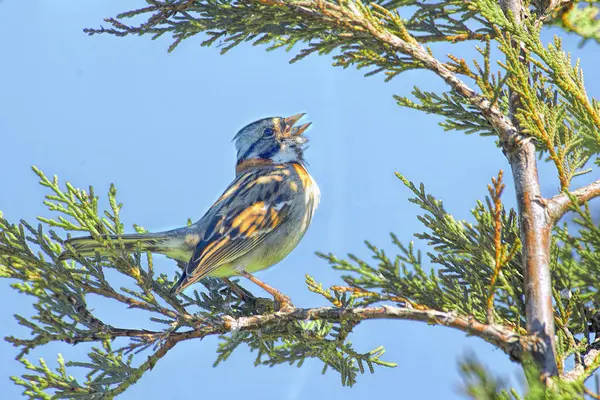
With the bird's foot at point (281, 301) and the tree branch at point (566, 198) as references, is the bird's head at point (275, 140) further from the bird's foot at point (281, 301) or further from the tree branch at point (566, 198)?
the tree branch at point (566, 198)

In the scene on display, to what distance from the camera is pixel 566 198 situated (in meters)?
3.06

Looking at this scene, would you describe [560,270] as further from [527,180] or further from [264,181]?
[264,181]

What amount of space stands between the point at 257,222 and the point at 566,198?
2.32 metres

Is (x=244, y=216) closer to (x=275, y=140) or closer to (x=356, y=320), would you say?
(x=275, y=140)

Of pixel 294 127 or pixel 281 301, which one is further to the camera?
pixel 294 127

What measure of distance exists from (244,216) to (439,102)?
1854 mm

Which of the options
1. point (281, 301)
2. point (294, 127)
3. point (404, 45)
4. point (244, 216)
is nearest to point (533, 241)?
point (404, 45)

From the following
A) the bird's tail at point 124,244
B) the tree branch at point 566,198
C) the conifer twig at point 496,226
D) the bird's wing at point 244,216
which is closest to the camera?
the conifer twig at point 496,226

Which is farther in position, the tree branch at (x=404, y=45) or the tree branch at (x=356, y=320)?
the tree branch at (x=404, y=45)

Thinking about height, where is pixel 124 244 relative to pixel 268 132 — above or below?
below

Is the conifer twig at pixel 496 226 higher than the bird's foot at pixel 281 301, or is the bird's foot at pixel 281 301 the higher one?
the bird's foot at pixel 281 301

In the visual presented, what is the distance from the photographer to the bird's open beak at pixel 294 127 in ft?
18.8

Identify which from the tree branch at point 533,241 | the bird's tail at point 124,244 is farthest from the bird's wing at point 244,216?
the tree branch at point 533,241

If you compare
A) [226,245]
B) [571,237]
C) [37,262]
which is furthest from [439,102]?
[37,262]
